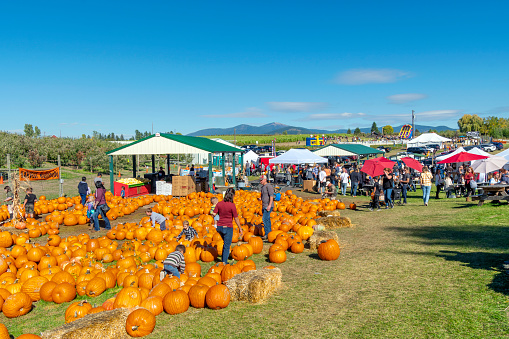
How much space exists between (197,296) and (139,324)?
3.82 ft

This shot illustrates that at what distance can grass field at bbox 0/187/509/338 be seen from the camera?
5176 mm

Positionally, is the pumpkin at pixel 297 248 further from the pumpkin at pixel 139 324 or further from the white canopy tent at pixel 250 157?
the white canopy tent at pixel 250 157

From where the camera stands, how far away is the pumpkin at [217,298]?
6.14m

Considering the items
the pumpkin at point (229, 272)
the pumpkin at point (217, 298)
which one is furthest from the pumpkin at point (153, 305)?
the pumpkin at point (229, 272)

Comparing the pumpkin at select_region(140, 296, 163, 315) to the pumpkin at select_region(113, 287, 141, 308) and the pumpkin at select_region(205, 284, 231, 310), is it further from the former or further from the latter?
the pumpkin at select_region(205, 284, 231, 310)

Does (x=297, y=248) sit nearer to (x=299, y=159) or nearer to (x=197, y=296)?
(x=197, y=296)

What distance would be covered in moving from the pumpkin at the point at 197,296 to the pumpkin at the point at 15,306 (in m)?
2.86

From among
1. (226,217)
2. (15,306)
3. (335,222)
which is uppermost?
(226,217)

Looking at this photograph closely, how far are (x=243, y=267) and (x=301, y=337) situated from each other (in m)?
2.71

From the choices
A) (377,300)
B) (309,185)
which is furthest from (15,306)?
(309,185)

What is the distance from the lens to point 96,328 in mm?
4992

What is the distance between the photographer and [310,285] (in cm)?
717

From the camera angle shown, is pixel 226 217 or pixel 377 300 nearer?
pixel 377 300

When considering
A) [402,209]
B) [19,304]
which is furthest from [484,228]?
[19,304]
